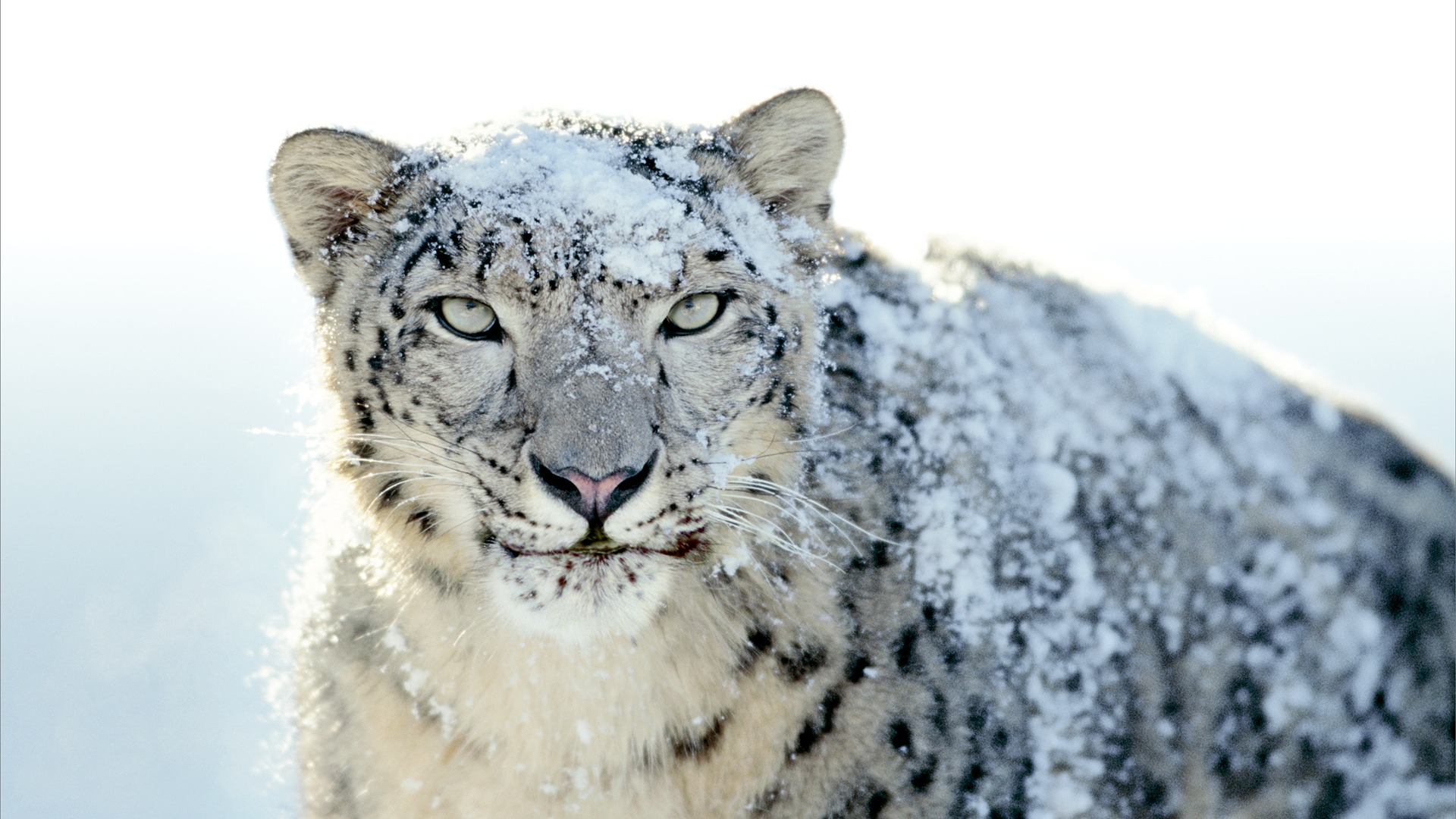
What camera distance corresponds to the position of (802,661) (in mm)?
2285

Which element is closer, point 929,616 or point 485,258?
point 485,258

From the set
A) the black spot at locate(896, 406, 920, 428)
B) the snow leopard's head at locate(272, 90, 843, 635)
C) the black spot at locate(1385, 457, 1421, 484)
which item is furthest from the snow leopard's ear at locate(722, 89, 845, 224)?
the black spot at locate(1385, 457, 1421, 484)

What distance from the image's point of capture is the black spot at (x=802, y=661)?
7.45 ft

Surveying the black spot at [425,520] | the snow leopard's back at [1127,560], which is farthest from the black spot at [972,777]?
the black spot at [425,520]

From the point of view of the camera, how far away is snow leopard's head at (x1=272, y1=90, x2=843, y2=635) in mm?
1926

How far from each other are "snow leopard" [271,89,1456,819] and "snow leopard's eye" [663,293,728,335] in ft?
0.04

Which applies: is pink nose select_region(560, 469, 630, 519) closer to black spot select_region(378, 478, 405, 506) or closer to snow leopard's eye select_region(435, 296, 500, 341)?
snow leopard's eye select_region(435, 296, 500, 341)

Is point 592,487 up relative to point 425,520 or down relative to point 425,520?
up

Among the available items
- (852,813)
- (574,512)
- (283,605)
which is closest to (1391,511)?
(852,813)

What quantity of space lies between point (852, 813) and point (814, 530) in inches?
22.5

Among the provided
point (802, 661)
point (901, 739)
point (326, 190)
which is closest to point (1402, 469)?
point (901, 739)

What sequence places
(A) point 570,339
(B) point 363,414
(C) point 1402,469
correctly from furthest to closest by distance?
(C) point 1402,469 < (B) point 363,414 < (A) point 570,339

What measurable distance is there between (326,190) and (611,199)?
0.66 metres

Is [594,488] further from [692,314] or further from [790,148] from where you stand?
[790,148]
